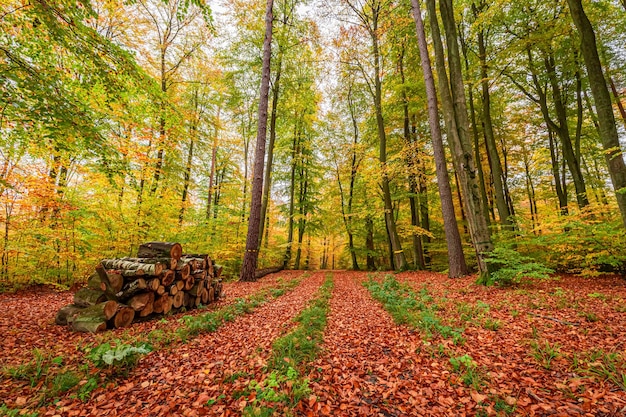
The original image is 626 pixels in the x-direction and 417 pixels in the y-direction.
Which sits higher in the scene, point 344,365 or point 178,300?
point 178,300

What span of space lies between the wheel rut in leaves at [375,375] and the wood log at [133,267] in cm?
358

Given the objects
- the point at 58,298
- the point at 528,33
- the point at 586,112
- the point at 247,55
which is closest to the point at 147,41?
the point at 247,55

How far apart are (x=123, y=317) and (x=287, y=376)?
3529mm

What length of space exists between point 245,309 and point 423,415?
169 inches

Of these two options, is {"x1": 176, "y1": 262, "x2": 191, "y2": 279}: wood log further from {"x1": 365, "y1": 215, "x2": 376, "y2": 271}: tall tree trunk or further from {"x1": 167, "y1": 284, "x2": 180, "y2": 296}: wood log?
{"x1": 365, "y1": 215, "x2": 376, "y2": 271}: tall tree trunk

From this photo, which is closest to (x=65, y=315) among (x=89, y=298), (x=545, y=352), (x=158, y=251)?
(x=89, y=298)

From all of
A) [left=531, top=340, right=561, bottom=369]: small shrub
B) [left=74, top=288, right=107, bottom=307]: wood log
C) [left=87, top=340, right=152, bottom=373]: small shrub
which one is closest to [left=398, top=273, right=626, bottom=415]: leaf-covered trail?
[left=531, top=340, right=561, bottom=369]: small shrub

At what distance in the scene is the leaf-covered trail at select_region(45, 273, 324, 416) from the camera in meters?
2.26

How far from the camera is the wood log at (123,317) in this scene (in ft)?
13.6

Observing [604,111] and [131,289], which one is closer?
[131,289]

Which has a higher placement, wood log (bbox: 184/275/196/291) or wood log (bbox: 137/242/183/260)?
wood log (bbox: 137/242/183/260)

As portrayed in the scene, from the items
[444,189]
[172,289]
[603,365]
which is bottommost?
[603,365]

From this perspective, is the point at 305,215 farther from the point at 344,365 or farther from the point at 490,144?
the point at 344,365

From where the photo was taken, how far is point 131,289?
4.46m
